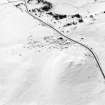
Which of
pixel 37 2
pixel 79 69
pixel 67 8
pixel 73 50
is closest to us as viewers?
pixel 79 69

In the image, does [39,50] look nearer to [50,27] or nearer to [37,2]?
[50,27]

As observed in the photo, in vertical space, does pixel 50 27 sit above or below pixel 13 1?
below

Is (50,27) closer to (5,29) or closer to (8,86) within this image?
(5,29)

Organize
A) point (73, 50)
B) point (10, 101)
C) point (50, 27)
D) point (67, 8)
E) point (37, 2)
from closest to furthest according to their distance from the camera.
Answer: point (10, 101), point (73, 50), point (50, 27), point (67, 8), point (37, 2)

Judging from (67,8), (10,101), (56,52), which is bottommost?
(10,101)

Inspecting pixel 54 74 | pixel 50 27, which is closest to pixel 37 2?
pixel 50 27

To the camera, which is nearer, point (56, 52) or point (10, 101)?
point (10, 101)

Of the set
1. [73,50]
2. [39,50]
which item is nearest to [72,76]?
[73,50]

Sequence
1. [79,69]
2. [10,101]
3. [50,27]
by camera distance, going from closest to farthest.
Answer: [10,101] < [79,69] < [50,27]

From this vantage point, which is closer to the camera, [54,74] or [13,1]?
[54,74]
